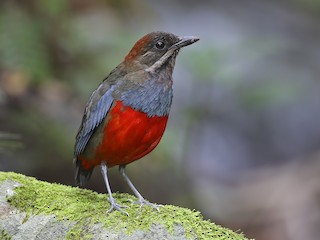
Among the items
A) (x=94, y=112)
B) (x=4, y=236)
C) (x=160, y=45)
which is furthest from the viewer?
(x=160, y=45)

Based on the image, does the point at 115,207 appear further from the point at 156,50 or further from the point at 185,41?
the point at 185,41

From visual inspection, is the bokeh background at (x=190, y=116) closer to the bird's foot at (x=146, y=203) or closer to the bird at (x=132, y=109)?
the bird at (x=132, y=109)

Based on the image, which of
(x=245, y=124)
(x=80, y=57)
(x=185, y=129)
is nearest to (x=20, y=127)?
(x=80, y=57)

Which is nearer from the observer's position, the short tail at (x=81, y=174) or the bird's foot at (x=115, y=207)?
the bird's foot at (x=115, y=207)

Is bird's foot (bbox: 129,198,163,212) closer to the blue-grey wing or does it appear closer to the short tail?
the blue-grey wing

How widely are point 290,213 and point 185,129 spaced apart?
1.66 meters

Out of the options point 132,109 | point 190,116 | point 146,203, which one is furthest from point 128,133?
point 190,116

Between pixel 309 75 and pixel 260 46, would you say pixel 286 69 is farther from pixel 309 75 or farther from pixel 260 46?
pixel 260 46

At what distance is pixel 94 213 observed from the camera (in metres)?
4.58

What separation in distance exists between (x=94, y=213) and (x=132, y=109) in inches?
30.6

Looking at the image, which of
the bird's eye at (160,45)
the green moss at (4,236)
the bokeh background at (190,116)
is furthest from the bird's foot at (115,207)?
the bokeh background at (190,116)

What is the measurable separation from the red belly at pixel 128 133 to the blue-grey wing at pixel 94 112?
0.23ft

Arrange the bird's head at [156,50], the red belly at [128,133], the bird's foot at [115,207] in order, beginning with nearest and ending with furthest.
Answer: the bird's foot at [115,207], the red belly at [128,133], the bird's head at [156,50]

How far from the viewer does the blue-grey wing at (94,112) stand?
5086 millimetres
